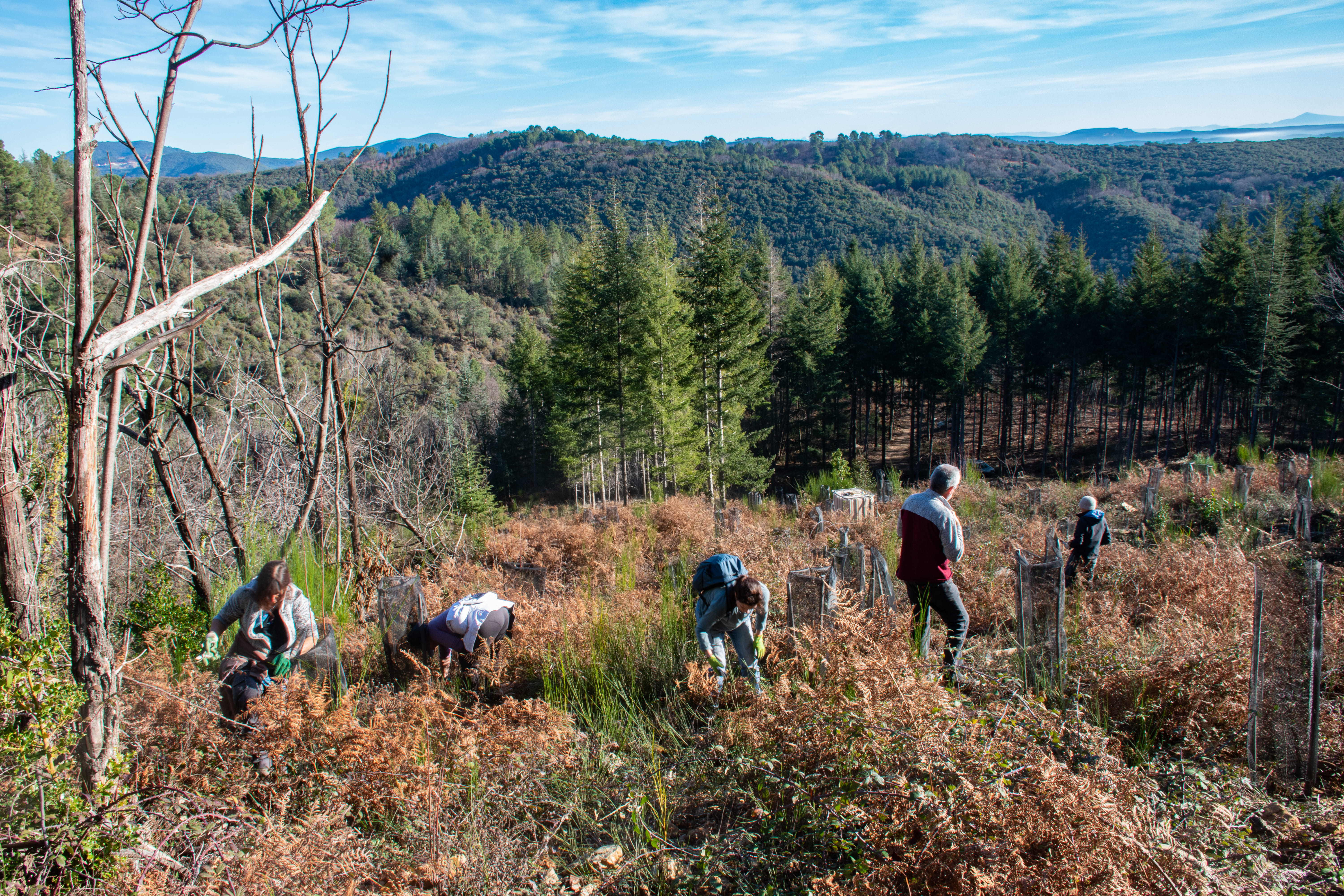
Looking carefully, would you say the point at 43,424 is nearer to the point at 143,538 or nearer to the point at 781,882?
the point at 143,538

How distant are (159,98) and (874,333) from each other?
37719mm

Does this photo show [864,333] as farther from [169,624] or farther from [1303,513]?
[169,624]

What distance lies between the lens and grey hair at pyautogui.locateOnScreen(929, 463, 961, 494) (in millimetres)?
4270

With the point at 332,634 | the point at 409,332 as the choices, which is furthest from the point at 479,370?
the point at 332,634

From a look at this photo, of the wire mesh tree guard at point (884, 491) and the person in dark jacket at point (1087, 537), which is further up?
the person in dark jacket at point (1087, 537)

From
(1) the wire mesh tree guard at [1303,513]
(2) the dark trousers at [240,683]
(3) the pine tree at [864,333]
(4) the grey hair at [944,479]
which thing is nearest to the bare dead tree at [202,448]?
(2) the dark trousers at [240,683]

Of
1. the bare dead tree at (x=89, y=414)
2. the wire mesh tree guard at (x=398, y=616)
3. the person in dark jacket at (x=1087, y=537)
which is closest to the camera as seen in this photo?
the bare dead tree at (x=89, y=414)

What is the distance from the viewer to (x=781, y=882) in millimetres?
2471

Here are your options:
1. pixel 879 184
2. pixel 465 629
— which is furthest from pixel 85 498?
pixel 879 184

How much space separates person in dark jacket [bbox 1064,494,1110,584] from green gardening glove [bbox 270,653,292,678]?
21.0 feet

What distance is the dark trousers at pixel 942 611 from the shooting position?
13.6ft

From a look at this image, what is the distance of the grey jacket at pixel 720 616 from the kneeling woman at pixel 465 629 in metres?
1.37

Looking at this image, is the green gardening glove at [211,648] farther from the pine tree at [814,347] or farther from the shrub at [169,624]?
the pine tree at [814,347]

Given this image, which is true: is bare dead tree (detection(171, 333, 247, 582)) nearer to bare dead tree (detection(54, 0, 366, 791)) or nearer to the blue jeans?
bare dead tree (detection(54, 0, 366, 791))
